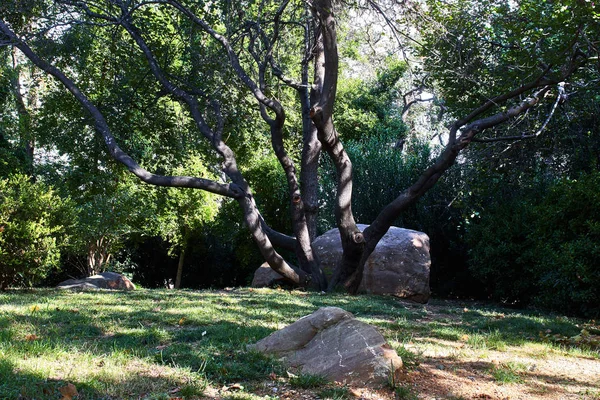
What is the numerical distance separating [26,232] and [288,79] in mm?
5441

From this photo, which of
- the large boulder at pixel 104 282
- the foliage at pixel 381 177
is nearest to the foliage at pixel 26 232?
the large boulder at pixel 104 282

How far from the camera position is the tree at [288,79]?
9.38 meters

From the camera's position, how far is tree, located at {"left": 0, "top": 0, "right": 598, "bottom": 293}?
9375 mm

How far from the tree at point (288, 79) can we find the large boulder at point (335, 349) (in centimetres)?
508

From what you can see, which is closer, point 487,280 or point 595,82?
point 595,82

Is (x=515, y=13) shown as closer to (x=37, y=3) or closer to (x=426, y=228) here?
(x=426, y=228)

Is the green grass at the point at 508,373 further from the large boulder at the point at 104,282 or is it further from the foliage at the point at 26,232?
the large boulder at the point at 104,282

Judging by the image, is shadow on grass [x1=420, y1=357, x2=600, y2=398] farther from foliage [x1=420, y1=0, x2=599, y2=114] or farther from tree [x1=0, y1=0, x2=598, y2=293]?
foliage [x1=420, y1=0, x2=599, y2=114]

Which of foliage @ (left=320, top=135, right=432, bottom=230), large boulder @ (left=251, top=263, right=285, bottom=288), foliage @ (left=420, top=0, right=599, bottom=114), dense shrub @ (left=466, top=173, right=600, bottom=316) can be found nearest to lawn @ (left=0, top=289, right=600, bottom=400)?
dense shrub @ (left=466, top=173, right=600, bottom=316)

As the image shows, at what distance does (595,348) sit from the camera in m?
5.38

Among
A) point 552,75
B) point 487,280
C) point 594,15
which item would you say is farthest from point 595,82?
point 487,280

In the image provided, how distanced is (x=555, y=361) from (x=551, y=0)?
26.2ft

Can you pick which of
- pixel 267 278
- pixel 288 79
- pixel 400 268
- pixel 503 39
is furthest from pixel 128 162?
pixel 503 39

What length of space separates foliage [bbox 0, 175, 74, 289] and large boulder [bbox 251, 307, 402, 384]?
582cm
